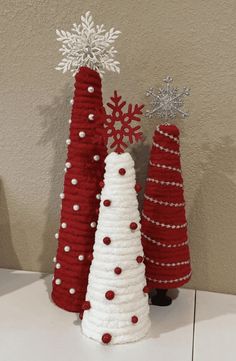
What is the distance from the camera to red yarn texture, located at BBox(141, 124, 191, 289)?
2.17 ft

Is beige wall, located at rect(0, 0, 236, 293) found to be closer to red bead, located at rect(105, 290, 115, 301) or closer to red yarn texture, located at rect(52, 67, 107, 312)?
red yarn texture, located at rect(52, 67, 107, 312)

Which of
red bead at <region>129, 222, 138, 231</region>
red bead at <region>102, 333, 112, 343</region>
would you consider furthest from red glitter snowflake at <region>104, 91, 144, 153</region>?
red bead at <region>102, 333, 112, 343</region>

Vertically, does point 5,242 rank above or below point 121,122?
below

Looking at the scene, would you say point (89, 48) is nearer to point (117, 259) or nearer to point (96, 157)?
point (96, 157)

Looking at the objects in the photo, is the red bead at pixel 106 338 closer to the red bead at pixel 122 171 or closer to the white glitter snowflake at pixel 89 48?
the red bead at pixel 122 171

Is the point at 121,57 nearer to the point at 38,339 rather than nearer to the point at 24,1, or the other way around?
the point at 24,1

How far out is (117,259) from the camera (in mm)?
601

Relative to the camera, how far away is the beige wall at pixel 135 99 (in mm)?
A: 708

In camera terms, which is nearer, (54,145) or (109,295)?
(109,295)

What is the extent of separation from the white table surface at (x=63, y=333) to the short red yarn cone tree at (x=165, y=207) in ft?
0.23

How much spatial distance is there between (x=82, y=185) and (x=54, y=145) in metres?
0.17

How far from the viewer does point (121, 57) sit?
73 centimetres

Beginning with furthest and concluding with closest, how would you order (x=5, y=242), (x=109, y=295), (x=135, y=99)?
(x=5, y=242)
(x=135, y=99)
(x=109, y=295)

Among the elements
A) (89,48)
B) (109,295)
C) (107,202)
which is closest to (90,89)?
(89,48)
